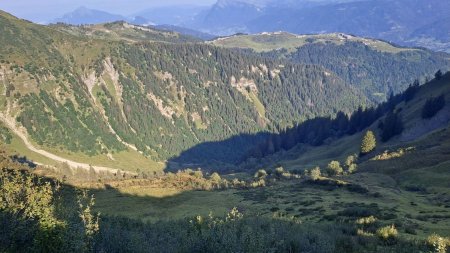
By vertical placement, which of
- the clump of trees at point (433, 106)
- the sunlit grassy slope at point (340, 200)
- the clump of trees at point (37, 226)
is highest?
the clump of trees at point (433, 106)

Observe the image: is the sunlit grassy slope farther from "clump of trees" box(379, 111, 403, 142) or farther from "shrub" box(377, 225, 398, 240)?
"clump of trees" box(379, 111, 403, 142)

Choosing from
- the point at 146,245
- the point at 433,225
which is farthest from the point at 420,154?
the point at 146,245

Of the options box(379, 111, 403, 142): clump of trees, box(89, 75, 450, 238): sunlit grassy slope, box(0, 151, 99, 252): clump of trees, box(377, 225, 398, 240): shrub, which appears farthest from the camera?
box(379, 111, 403, 142): clump of trees

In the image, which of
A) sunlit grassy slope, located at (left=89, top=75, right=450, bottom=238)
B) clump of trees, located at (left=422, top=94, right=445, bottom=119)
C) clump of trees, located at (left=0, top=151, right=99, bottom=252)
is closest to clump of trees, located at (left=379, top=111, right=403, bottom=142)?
clump of trees, located at (left=422, top=94, right=445, bottom=119)

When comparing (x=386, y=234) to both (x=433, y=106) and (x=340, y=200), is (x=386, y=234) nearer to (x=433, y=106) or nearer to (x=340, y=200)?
(x=340, y=200)

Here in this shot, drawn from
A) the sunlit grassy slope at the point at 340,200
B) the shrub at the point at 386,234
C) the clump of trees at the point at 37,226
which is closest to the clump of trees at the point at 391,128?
the sunlit grassy slope at the point at 340,200

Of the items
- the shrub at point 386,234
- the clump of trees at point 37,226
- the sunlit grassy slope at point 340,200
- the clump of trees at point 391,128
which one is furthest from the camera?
the clump of trees at point 391,128

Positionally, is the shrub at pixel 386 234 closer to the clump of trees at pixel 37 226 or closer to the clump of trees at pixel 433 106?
the clump of trees at pixel 37 226

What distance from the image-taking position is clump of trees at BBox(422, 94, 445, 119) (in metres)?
168

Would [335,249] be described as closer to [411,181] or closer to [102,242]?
[102,242]

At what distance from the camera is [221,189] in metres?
81.0

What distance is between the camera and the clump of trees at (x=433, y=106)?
168000 millimetres

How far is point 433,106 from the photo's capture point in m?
169

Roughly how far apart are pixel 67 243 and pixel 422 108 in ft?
616
